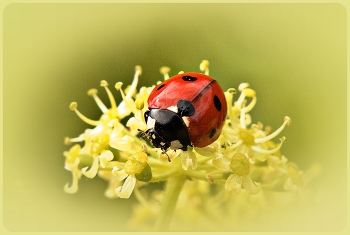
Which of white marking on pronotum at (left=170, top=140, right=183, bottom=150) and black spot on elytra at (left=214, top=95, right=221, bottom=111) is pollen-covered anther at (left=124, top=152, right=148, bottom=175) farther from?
black spot on elytra at (left=214, top=95, right=221, bottom=111)

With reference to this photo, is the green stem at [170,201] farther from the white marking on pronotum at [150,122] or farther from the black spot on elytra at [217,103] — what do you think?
the black spot on elytra at [217,103]

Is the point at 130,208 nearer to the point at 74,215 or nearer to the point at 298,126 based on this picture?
the point at 74,215

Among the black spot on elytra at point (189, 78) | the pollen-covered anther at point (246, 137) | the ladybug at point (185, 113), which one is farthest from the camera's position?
the pollen-covered anther at point (246, 137)

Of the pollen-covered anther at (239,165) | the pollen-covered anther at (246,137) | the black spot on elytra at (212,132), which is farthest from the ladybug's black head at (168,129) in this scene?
the pollen-covered anther at (246,137)

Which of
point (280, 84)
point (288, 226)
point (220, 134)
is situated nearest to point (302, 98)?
point (280, 84)

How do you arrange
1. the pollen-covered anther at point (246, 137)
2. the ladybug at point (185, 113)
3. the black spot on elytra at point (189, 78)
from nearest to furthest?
the ladybug at point (185, 113), the black spot on elytra at point (189, 78), the pollen-covered anther at point (246, 137)

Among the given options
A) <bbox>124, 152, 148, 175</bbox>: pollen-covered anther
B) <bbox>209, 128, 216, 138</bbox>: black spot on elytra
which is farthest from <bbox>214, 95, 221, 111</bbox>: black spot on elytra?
Result: <bbox>124, 152, 148, 175</bbox>: pollen-covered anther
